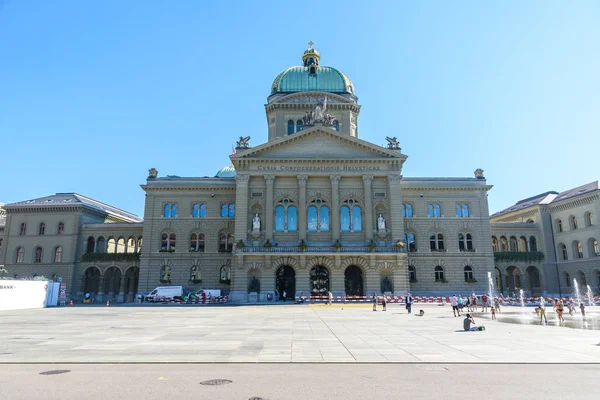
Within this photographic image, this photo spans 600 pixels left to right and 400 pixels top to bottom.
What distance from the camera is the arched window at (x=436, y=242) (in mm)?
61625

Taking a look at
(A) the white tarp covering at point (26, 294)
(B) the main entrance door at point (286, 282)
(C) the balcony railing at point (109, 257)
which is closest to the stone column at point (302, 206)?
(B) the main entrance door at point (286, 282)

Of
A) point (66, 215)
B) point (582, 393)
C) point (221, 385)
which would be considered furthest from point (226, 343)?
point (66, 215)

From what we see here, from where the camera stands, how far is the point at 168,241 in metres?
62.1

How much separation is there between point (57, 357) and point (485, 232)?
58.6m

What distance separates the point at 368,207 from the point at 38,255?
168ft

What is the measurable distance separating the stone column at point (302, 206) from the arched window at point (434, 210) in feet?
63.2

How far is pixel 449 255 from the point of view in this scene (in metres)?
60.8

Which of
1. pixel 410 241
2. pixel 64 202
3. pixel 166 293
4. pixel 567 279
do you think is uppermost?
pixel 64 202

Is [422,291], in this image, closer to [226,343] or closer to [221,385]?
[226,343]

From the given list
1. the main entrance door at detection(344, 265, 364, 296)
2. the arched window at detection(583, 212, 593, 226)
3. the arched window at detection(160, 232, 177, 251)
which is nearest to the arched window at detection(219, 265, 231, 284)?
the arched window at detection(160, 232, 177, 251)

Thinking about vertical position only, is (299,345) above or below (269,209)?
below

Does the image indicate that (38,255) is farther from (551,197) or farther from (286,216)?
(551,197)

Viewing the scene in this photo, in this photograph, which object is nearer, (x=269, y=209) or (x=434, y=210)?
(x=269, y=209)

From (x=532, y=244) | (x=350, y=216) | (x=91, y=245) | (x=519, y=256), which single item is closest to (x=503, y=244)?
(x=532, y=244)
